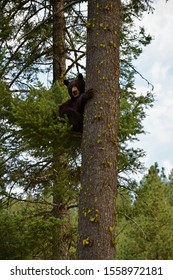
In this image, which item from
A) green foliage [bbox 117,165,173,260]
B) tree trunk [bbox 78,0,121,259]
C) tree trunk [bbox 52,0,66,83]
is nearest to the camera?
tree trunk [bbox 78,0,121,259]

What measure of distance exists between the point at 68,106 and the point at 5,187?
2817mm

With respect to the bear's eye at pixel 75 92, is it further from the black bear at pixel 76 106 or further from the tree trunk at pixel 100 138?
the tree trunk at pixel 100 138

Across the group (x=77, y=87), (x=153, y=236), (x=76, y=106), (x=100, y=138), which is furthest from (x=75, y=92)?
(x=153, y=236)

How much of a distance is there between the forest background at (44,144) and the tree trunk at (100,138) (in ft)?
1.73

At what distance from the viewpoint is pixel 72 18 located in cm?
1052

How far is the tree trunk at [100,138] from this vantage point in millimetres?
4863

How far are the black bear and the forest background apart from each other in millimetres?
142

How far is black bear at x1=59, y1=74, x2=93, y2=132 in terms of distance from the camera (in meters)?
5.41

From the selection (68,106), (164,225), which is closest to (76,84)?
(68,106)

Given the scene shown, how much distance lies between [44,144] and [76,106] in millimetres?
654

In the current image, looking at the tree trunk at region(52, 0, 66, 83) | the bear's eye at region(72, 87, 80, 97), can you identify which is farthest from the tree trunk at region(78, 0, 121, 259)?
the tree trunk at region(52, 0, 66, 83)

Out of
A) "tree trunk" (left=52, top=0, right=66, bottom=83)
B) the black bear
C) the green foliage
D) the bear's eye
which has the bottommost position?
the green foliage

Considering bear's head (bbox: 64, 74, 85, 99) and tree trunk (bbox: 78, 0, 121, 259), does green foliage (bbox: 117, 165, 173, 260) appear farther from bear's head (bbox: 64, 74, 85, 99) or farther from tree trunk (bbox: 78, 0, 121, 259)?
tree trunk (bbox: 78, 0, 121, 259)

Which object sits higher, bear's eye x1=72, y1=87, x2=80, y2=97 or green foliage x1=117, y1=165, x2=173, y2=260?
bear's eye x1=72, y1=87, x2=80, y2=97
